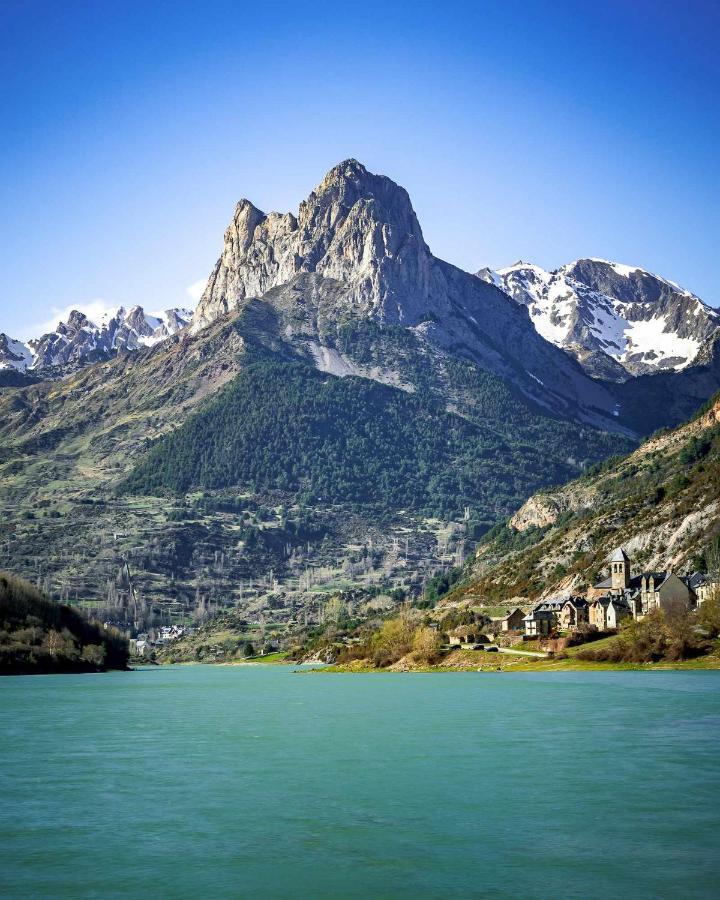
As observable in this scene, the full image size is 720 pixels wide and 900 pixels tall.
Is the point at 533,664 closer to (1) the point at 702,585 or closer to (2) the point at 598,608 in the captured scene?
(2) the point at 598,608

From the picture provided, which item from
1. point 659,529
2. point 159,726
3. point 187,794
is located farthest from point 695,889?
point 659,529

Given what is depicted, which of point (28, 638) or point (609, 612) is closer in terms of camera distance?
point (609, 612)

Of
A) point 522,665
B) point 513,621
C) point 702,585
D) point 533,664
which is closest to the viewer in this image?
point 533,664

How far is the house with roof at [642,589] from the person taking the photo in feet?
532

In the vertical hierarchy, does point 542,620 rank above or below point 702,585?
below

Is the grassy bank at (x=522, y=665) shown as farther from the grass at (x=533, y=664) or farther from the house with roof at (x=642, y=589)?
the house with roof at (x=642, y=589)

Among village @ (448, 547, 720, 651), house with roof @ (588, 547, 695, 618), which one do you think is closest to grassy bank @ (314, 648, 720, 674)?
village @ (448, 547, 720, 651)

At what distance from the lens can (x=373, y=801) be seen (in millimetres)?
53719

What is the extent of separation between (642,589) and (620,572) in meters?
10.3

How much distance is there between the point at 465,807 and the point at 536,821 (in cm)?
438

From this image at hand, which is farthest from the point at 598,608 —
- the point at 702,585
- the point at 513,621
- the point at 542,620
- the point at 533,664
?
the point at 513,621

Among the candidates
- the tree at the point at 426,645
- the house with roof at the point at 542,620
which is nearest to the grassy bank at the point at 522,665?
the tree at the point at 426,645

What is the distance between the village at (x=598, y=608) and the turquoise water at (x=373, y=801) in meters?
60.7

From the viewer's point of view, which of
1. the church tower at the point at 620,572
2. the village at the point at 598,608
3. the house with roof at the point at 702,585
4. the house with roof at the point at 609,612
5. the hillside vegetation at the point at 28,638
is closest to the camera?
the house with roof at the point at 702,585
